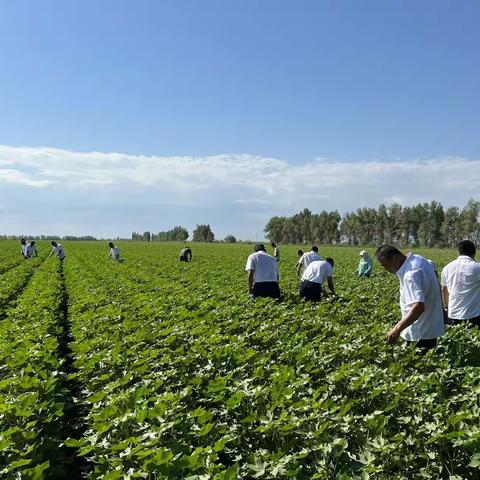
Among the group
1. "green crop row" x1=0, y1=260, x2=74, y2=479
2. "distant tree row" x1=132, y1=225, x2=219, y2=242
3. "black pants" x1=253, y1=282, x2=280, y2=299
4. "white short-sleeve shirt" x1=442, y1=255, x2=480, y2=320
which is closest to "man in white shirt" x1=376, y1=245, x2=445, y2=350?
"white short-sleeve shirt" x1=442, y1=255, x2=480, y2=320

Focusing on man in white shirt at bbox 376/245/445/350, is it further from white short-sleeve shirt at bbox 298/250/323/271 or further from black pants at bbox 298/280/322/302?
white short-sleeve shirt at bbox 298/250/323/271

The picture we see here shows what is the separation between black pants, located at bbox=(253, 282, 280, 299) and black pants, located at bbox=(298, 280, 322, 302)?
2.03 feet

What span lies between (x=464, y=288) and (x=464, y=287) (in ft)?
0.04

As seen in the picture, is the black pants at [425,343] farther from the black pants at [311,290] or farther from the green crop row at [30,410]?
the black pants at [311,290]

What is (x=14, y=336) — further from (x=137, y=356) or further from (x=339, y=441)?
(x=339, y=441)

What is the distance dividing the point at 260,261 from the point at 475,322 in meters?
5.01

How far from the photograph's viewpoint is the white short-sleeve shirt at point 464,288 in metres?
6.35

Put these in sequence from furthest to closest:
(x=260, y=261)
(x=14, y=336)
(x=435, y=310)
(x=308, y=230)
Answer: (x=308, y=230) < (x=260, y=261) < (x=14, y=336) < (x=435, y=310)

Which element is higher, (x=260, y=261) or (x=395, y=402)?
(x=260, y=261)

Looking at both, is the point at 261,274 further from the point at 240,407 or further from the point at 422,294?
the point at 240,407

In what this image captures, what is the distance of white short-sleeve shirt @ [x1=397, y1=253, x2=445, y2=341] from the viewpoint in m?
5.04

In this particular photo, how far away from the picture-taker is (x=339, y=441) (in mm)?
3352

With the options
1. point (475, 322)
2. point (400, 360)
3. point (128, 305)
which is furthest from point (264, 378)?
point (128, 305)

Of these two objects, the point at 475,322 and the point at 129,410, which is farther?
the point at 475,322
